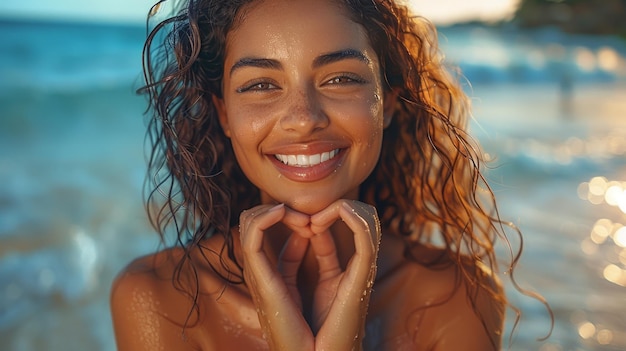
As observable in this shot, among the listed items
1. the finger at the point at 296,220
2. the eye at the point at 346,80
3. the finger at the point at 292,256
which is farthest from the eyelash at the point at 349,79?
the finger at the point at 292,256

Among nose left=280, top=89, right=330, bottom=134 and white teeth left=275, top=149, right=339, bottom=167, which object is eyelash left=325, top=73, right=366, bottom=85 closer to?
nose left=280, top=89, right=330, bottom=134

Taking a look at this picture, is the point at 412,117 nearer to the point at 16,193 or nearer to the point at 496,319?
the point at 496,319

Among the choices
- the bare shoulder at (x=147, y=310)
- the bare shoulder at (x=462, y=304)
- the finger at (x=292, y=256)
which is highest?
the finger at (x=292, y=256)

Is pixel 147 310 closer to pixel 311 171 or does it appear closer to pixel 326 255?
pixel 326 255

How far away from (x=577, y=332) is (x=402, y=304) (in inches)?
83.9

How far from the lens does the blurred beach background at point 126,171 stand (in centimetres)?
503

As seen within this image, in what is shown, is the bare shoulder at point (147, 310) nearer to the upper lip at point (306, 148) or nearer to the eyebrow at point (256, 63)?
the upper lip at point (306, 148)

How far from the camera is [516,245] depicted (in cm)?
595

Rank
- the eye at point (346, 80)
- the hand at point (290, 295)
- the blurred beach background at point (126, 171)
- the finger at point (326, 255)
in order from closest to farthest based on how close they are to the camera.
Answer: the hand at point (290, 295), the eye at point (346, 80), the finger at point (326, 255), the blurred beach background at point (126, 171)

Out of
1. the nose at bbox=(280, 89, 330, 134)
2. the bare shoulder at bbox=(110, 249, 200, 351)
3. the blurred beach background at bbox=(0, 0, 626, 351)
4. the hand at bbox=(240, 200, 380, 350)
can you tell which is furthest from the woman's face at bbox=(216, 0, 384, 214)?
the blurred beach background at bbox=(0, 0, 626, 351)

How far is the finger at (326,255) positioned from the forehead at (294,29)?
2.18ft

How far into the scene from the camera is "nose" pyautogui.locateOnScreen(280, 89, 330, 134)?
2381 millimetres

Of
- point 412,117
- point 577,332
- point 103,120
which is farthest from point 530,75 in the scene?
point 412,117

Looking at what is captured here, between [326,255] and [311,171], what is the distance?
345 millimetres
